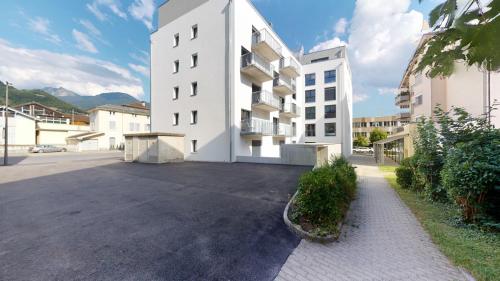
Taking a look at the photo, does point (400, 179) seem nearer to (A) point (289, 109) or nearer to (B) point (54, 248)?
(B) point (54, 248)

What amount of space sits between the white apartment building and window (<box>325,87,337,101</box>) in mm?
12114

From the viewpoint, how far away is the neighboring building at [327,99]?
1203 inches

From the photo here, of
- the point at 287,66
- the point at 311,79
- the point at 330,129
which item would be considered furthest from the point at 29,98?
the point at 330,129

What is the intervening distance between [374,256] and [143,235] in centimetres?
436

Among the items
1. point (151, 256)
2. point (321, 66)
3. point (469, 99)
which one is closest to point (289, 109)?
point (321, 66)

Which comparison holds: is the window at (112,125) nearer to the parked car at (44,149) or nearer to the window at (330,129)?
the parked car at (44,149)

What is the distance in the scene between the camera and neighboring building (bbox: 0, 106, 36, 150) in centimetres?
3284

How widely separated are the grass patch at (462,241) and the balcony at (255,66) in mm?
14758

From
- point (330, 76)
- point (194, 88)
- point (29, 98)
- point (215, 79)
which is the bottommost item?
point (194, 88)

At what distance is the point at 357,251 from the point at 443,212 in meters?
4.02

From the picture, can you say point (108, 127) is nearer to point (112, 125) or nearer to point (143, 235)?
point (112, 125)

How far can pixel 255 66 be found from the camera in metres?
17.0

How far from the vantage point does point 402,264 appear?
325 cm

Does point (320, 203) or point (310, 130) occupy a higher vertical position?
point (310, 130)
